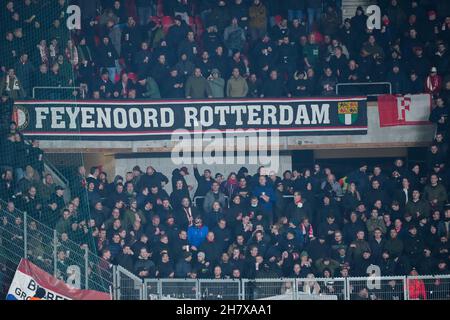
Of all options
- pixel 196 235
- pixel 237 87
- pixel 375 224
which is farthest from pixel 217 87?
pixel 375 224

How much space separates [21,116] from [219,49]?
2790 millimetres

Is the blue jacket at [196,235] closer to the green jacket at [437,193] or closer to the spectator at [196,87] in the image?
the spectator at [196,87]

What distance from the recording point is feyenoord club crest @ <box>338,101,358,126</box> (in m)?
19.1

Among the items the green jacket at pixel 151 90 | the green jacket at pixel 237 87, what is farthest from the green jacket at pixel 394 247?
the green jacket at pixel 151 90

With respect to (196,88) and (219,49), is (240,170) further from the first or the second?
(219,49)

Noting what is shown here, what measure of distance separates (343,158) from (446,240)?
9.47ft

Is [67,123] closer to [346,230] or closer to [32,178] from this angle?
[32,178]

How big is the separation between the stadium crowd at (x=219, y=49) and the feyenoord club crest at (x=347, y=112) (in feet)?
1.29

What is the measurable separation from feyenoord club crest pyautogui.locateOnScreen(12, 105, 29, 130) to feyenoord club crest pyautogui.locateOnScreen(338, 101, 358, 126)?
3.99 m

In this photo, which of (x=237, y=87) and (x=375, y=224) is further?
(x=237, y=87)

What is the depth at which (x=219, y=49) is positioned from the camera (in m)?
19.6

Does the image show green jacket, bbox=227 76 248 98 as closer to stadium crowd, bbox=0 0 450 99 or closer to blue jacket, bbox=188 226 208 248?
stadium crowd, bbox=0 0 450 99

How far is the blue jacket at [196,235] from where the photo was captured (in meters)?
17.8
